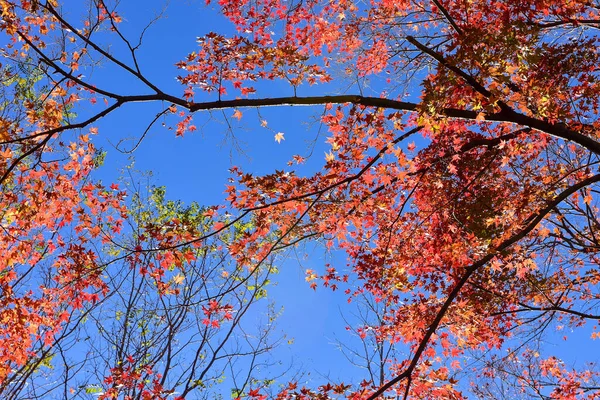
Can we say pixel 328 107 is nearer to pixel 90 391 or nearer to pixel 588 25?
pixel 588 25

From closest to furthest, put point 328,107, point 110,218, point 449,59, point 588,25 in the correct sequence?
point 449,59 → point 328,107 → point 588,25 → point 110,218

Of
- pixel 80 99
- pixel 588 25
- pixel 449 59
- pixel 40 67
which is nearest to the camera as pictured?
pixel 449 59

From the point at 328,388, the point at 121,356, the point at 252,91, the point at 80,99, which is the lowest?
the point at 328,388

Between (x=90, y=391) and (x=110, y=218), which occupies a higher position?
(x=110, y=218)

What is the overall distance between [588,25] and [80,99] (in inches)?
356

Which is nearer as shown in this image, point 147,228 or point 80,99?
point 147,228

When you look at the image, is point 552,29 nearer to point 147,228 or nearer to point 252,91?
point 252,91

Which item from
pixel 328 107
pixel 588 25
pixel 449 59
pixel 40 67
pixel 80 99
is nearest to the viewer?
pixel 449 59

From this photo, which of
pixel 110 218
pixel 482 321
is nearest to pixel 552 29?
pixel 482 321

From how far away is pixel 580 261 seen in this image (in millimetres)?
9922

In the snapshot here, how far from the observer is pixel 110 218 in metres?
9.46

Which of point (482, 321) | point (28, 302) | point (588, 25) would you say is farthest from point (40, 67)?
point (588, 25)

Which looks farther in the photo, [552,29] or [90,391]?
[90,391]

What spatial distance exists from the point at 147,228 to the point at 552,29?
8.39 metres
